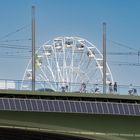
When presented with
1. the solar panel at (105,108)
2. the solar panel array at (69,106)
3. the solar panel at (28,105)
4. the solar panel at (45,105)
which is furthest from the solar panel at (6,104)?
the solar panel at (105,108)

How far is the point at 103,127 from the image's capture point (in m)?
54.2

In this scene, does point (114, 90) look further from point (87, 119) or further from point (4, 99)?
point (4, 99)

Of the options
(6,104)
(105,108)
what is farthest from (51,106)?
(105,108)

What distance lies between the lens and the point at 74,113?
175ft

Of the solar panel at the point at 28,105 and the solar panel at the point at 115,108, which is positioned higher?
the solar panel at the point at 28,105

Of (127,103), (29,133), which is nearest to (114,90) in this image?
(127,103)

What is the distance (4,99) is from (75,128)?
756 centimetres

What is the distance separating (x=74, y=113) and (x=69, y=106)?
0.93m

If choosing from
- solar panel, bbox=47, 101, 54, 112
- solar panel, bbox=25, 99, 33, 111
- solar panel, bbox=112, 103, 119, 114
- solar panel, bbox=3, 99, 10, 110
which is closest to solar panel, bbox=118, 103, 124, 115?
solar panel, bbox=112, 103, 119, 114

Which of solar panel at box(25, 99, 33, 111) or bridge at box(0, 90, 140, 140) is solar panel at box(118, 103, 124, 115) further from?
solar panel at box(25, 99, 33, 111)

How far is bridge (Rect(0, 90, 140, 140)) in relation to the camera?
2025 inches

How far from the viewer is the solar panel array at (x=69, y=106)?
2007 inches

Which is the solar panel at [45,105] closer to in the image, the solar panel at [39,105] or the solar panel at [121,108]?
the solar panel at [39,105]

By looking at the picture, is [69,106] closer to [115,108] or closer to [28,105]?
[28,105]
